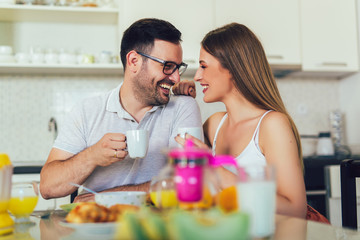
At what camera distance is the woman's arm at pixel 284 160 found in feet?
4.01

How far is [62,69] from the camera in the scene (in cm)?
288

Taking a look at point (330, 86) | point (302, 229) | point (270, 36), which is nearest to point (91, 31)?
point (270, 36)

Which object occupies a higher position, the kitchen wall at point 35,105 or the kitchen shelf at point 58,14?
the kitchen shelf at point 58,14

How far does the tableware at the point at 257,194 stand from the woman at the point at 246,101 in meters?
0.59

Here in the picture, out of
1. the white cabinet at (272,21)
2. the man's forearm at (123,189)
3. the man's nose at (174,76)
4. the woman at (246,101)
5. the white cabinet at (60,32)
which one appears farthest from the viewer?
the white cabinet at (272,21)

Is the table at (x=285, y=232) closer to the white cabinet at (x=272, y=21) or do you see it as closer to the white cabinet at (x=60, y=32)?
the white cabinet at (x=60, y=32)

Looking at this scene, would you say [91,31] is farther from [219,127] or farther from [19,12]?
[219,127]

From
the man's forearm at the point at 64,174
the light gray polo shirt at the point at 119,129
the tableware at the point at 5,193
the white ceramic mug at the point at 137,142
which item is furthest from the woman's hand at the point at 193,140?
the light gray polo shirt at the point at 119,129

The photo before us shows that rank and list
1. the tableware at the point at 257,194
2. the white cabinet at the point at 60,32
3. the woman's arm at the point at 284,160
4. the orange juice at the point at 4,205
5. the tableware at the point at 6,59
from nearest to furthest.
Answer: the tableware at the point at 257,194
the orange juice at the point at 4,205
the woman's arm at the point at 284,160
the tableware at the point at 6,59
the white cabinet at the point at 60,32

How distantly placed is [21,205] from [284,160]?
32.5 inches

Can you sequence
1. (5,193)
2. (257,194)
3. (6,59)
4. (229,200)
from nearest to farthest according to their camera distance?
(257,194) → (229,200) → (5,193) → (6,59)

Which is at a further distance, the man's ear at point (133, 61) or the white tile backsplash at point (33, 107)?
the white tile backsplash at point (33, 107)

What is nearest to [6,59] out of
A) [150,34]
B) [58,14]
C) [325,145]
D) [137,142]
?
[58,14]

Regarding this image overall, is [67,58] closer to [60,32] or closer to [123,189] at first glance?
[60,32]
